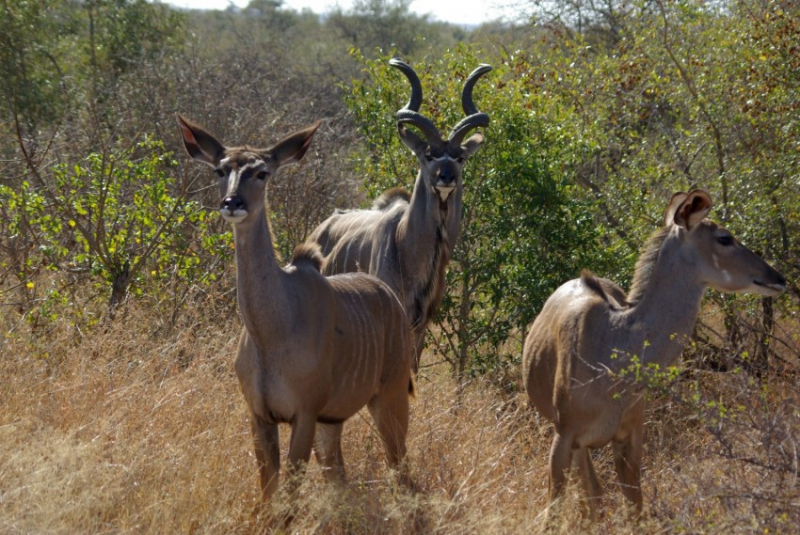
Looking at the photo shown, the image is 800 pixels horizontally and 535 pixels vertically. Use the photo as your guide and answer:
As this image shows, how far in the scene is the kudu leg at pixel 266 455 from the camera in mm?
4293

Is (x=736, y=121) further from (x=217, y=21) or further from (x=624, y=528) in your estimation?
(x=217, y=21)

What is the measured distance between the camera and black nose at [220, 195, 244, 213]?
13.9 feet

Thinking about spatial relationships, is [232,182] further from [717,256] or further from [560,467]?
[717,256]

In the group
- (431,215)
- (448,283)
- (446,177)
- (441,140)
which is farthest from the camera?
(448,283)

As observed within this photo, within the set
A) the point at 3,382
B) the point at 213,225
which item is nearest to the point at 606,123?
the point at 213,225

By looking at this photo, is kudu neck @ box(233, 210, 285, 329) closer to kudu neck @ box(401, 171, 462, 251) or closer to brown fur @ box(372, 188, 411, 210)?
kudu neck @ box(401, 171, 462, 251)

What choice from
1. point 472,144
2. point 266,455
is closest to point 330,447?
point 266,455

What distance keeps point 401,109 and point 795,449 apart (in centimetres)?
440

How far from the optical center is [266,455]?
4.30 meters

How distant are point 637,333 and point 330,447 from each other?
1403mm

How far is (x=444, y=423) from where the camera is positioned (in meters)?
5.58

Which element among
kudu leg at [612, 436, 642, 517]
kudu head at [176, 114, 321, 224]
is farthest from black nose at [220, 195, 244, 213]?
kudu leg at [612, 436, 642, 517]

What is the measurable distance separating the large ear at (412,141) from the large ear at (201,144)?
2.46 metres

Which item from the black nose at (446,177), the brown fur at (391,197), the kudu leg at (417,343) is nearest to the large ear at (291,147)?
the black nose at (446,177)
